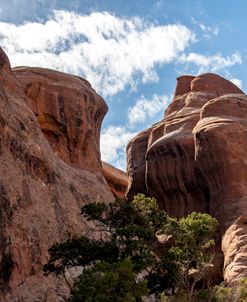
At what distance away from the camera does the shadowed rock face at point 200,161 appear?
44.7m

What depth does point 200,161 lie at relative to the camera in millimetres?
49125

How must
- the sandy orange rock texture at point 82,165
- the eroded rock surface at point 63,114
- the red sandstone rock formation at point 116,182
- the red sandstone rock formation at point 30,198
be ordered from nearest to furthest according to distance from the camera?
the red sandstone rock formation at point 30,198
the sandy orange rock texture at point 82,165
the eroded rock surface at point 63,114
the red sandstone rock formation at point 116,182

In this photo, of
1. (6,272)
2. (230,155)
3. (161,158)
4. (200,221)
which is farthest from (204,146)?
(6,272)

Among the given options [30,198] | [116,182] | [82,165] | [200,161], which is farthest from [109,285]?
[116,182]

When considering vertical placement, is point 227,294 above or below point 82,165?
below

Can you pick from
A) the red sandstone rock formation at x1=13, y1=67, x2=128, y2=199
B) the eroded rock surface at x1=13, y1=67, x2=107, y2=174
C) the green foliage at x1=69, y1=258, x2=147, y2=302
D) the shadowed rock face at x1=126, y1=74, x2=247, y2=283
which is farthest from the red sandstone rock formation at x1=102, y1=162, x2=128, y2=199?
the green foliage at x1=69, y1=258, x2=147, y2=302

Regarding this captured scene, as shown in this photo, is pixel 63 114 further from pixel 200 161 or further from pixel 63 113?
pixel 200 161

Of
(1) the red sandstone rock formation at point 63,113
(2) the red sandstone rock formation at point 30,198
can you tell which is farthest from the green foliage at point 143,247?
(1) the red sandstone rock formation at point 63,113

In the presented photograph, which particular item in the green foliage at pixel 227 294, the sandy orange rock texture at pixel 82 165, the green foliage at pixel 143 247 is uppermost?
the sandy orange rock texture at pixel 82 165

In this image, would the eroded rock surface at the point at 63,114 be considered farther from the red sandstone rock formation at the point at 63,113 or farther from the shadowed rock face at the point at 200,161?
the shadowed rock face at the point at 200,161

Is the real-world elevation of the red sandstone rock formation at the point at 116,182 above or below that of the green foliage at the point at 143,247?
above

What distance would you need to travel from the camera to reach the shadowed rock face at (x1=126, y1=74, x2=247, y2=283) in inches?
1758

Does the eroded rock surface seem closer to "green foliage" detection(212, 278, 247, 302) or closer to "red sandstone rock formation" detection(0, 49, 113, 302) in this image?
"red sandstone rock formation" detection(0, 49, 113, 302)

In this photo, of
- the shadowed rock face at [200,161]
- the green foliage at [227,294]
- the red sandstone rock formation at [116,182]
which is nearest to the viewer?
the green foliage at [227,294]
